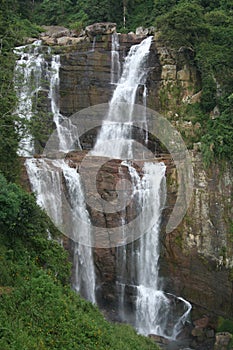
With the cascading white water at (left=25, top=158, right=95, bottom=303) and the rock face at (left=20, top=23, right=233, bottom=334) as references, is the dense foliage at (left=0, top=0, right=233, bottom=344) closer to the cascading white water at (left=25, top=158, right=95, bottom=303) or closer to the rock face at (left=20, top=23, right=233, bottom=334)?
the rock face at (left=20, top=23, right=233, bottom=334)

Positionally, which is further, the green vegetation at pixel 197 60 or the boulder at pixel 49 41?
the boulder at pixel 49 41

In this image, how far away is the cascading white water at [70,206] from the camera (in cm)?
1695

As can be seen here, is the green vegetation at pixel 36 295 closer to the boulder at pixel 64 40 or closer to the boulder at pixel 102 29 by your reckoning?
the boulder at pixel 102 29

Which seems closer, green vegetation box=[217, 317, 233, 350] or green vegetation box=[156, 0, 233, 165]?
green vegetation box=[217, 317, 233, 350]

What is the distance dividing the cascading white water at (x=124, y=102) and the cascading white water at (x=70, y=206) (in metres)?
4.09

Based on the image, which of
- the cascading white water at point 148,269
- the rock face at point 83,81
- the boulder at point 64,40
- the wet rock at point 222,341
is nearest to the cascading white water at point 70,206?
the cascading white water at point 148,269

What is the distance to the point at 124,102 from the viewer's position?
859 inches

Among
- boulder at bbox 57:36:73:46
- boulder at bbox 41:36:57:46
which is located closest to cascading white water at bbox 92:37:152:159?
boulder at bbox 57:36:73:46

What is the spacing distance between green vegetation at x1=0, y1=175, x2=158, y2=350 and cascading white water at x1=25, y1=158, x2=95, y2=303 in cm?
608

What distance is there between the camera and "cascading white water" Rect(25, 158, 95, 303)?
17.0 m

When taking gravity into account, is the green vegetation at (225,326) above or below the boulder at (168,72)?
below

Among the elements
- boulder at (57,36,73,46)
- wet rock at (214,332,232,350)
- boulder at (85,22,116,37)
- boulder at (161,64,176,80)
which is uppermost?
boulder at (85,22,116,37)

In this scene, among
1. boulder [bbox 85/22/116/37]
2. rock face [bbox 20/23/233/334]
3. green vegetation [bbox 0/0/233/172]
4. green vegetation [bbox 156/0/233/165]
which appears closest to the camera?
green vegetation [bbox 0/0/233/172]

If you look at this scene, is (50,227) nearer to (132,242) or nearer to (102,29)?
(132,242)
